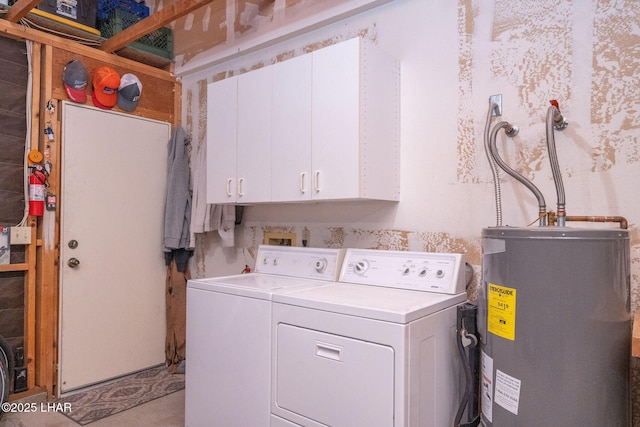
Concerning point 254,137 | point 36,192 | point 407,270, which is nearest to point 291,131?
point 254,137

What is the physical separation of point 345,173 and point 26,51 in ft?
7.52

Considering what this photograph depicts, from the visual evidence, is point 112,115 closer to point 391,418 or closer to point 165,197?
point 165,197

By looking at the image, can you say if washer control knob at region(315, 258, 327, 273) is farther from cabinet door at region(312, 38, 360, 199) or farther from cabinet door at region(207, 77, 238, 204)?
cabinet door at region(207, 77, 238, 204)

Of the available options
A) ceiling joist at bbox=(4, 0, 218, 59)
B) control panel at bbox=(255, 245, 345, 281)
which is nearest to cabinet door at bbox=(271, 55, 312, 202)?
control panel at bbox=(255, 245, 345, 281)

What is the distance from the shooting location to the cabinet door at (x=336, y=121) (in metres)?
1.90

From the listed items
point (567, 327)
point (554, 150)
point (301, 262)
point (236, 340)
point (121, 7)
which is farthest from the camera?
point (121, 7)

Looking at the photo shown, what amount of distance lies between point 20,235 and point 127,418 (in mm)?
1312

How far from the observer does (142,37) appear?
3.16 metres

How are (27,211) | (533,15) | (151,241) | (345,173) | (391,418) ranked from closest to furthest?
(391,418) → (533,15) → (345,173) → (27,211) → (151,241)

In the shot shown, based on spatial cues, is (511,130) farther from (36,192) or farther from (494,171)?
(36,192)

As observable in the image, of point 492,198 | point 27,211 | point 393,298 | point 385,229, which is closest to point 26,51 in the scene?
point 27,211

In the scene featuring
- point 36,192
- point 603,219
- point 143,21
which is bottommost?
point 603,219

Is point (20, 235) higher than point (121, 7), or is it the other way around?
point (121, 7)

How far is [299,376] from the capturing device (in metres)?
1.59
